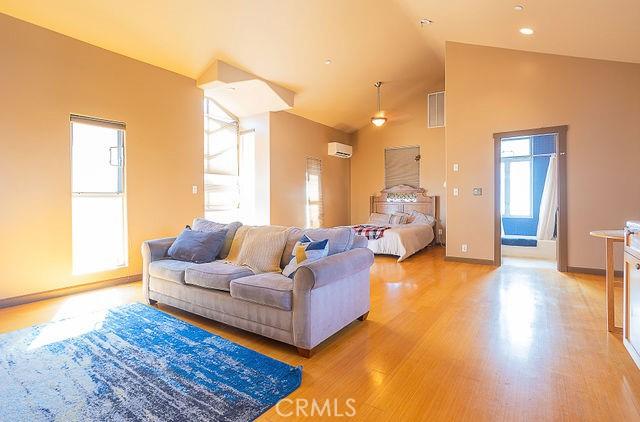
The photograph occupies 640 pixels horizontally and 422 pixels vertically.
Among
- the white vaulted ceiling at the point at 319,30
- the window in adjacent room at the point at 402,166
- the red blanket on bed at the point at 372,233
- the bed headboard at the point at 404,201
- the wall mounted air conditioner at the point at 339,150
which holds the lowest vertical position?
the red blanket on bed at the point at 372,233

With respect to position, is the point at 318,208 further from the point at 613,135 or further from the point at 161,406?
the point at 161,406

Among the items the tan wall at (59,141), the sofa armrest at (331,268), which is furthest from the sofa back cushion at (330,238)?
the tan wall at (59,141)

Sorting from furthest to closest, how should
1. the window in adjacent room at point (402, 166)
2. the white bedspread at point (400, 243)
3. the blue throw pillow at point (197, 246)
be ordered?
the window in adjacent room at point (402, 166) → the white bedspread at point (400, 243) → the blue throw pillow at point (197, 246)

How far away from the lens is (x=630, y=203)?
4.50 metres

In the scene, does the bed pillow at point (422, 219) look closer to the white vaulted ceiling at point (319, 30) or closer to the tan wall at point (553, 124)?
the tan wall at point (553, 124)

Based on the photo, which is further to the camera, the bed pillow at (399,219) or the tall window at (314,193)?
the tall window at (314,193)

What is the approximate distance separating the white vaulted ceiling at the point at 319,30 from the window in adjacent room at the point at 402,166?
2.33 metres

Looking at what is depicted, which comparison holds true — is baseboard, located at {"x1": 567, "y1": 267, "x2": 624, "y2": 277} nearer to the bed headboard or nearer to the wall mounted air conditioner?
the bed headboard

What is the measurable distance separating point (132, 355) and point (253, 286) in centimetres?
95

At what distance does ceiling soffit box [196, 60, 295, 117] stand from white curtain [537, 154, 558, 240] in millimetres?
5472

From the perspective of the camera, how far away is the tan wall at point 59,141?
3.51 metres

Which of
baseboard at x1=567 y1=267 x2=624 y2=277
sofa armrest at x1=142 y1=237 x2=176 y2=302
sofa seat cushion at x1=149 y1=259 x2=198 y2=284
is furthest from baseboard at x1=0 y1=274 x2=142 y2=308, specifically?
baseboard at x1=567 y1=267 x2=624 y2=277

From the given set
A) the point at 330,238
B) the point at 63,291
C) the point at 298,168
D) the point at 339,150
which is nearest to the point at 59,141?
the point at 63,291

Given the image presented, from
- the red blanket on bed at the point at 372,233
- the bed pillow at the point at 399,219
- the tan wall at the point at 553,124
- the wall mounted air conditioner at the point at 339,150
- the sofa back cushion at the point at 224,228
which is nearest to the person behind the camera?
the sofa back cushion at the point at 224,228
